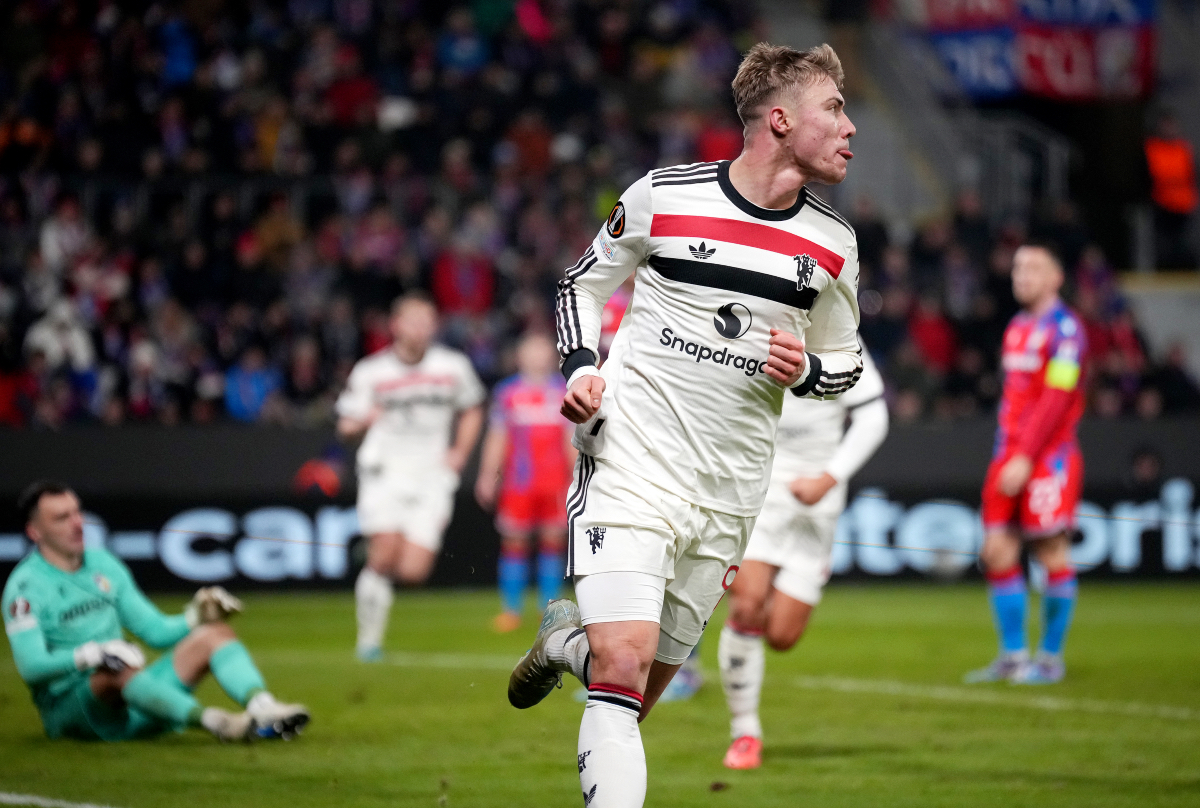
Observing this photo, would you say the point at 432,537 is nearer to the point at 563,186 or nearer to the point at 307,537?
the point at 307,537

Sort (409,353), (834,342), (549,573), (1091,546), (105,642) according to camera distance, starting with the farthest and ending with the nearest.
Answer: (1091,546)
(549,573)
(409,353)
(105,642)
(834,342)

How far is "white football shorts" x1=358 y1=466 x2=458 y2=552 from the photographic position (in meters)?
11.5

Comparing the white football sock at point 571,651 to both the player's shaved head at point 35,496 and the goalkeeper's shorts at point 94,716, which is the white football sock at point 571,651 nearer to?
the goalkeeper's shorts at point 94,716

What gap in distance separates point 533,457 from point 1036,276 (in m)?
5.31

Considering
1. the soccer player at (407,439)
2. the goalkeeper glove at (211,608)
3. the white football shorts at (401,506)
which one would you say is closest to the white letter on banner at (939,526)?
the soccer player at (407,439)

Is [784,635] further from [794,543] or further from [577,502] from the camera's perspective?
[577,502]

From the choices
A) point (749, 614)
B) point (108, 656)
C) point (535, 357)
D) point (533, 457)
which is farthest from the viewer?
point (533, 457)

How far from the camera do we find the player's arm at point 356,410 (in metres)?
11.3

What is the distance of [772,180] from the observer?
16.6 feet

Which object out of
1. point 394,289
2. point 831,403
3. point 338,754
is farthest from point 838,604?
point 338,754

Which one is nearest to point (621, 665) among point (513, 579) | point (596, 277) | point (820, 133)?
point (596, 277)

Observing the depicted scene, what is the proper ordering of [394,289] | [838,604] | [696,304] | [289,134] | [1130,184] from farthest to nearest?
1. [1130,184]
2. [289,134]
3. [394,289]
4. [838,604]
5. [696,304]

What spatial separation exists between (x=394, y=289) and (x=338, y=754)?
33.1ft

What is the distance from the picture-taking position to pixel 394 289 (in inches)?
671
